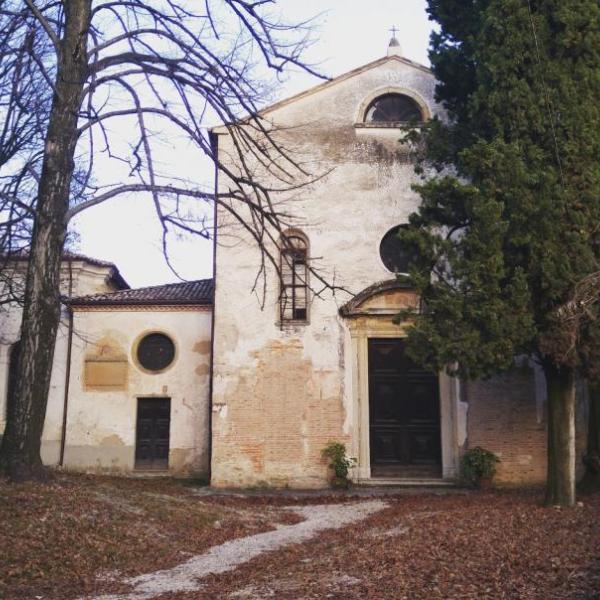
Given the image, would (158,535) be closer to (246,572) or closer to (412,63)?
(246,572)

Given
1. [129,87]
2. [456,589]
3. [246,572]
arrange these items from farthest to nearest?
[129,87]
[246,572]
[456,589]

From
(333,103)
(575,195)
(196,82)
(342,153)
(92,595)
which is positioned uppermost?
(333,103)

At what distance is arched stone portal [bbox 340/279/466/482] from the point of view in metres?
14.8

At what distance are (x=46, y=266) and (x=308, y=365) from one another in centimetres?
687

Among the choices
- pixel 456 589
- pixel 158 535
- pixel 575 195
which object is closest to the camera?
pixel 456 589

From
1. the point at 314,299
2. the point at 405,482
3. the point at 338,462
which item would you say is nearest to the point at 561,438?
→ the point at 405,482

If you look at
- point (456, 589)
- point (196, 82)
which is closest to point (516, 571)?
point (456, 589)

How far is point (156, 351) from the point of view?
55.6 feet

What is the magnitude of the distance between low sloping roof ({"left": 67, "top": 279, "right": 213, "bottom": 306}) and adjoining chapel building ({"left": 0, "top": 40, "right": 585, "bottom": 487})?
5 centimetres

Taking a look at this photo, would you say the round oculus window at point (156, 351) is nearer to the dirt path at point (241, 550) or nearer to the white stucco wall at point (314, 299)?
the white stucco wall at point (314, 299)

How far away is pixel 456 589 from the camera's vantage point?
17.7ft

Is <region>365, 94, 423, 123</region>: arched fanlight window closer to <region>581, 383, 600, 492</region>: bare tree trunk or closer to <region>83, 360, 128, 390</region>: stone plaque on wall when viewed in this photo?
<region>581, 383, 600, 492</region>: bare tree trunk

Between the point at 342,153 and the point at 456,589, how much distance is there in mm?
11815

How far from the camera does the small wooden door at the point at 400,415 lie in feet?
49.4
